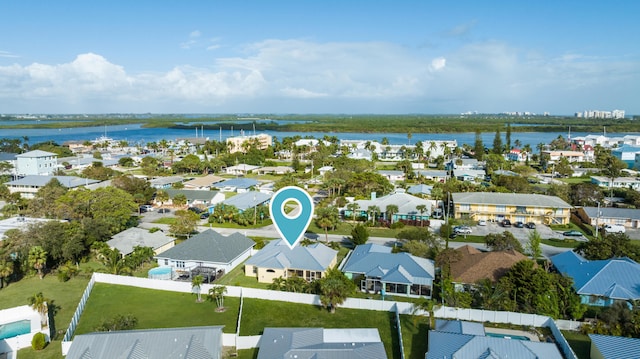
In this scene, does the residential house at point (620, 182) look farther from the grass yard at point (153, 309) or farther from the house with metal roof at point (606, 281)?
the grass yard at point (153, 309)

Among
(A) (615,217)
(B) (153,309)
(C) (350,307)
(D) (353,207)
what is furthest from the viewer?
(D) (353,207)

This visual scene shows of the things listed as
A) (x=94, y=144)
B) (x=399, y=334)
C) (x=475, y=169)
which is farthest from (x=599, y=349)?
(x=94, y=144)

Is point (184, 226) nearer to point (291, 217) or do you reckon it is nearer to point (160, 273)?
point (160, 273)

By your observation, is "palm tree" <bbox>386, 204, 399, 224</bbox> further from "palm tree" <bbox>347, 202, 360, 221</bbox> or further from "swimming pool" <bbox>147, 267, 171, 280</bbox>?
"swimming pool" <bbox>147, 267, 171, 280</bbox>

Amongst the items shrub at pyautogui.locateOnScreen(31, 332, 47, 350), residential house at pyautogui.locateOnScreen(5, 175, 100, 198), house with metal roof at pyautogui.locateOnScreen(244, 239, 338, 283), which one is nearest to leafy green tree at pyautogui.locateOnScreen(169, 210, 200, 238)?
house with metal roof at pyautogui.locateOnScreen(244, 239, 338, 283)

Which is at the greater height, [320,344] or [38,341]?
[320,344]

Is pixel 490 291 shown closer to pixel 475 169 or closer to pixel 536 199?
pixel 536 199

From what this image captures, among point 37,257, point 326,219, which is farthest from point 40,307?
point 326,219
